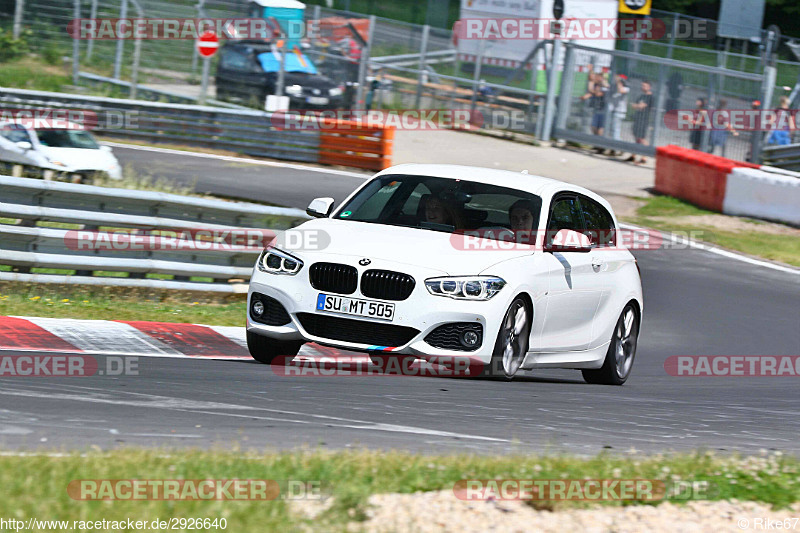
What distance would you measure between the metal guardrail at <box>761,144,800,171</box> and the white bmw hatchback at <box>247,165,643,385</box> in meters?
17.0

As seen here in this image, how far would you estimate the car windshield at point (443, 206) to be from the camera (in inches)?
346

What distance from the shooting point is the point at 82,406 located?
6.19 m

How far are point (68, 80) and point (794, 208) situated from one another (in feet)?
57.6

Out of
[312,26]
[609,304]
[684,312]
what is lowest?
[684,312]

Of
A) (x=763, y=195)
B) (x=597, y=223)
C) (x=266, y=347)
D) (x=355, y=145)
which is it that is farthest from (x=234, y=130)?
(x=266, y=347)

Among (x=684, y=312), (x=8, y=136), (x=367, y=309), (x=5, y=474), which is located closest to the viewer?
(x=5, y=474)

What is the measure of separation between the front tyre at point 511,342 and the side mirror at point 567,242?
1.86ft

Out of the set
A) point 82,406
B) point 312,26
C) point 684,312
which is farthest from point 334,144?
point 82,406

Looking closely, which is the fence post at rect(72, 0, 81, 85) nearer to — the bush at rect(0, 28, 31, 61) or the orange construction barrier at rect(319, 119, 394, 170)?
the bush at rect(0, 28, 31, 61)

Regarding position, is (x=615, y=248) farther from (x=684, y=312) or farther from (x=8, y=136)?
(x=8, y=136)

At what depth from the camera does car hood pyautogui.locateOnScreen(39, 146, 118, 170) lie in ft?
70.0

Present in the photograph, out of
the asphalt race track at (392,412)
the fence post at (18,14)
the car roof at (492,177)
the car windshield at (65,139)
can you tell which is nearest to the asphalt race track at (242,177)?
the car windshield at (65,139)

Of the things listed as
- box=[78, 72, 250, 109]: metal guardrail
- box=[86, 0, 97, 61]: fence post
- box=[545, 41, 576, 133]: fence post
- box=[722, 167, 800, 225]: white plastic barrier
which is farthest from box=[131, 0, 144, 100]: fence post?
box=[722, 167, 800, 225]: white plastic barrier

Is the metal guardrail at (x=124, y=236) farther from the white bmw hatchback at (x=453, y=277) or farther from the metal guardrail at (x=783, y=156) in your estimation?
the metal guardrail at (x=783, y=156)
